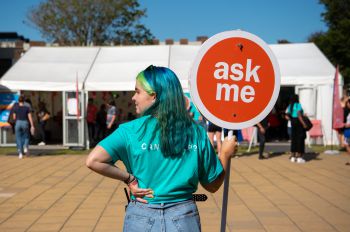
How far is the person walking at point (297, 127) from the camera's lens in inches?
445

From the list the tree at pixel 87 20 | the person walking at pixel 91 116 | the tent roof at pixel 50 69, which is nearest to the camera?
the tent roof at pixel 50 69

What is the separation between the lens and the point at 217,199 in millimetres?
6941

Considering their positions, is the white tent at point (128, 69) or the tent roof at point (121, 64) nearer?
the tent roof at point (121, 64)

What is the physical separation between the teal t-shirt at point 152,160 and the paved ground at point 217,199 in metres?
3.20

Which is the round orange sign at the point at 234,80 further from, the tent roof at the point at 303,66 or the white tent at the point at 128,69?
the tent roof at the point at 303,66

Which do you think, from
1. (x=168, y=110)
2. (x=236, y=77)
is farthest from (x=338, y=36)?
(x=168, y=110)

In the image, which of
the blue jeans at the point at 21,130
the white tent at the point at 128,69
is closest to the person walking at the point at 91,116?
the white tent at the point at 128,69

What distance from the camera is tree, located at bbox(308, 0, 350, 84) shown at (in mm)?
37875

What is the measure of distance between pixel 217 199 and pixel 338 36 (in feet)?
117

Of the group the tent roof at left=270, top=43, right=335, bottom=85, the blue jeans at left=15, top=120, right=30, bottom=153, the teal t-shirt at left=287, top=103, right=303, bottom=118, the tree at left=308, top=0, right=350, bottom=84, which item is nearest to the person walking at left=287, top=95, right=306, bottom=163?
the teal t-shirt at left=287, top=103, right=303, bottom=118

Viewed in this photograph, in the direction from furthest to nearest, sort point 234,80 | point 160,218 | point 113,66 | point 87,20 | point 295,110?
point 87,20 < point 113,66 < point 295,110 < point 234,80 < point 160,218

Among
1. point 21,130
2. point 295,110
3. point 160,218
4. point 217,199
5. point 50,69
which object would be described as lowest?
point 217,199

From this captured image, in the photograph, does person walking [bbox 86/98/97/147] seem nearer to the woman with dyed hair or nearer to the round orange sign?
the round orange sign

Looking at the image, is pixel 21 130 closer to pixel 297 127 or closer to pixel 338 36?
pixel 297 127
